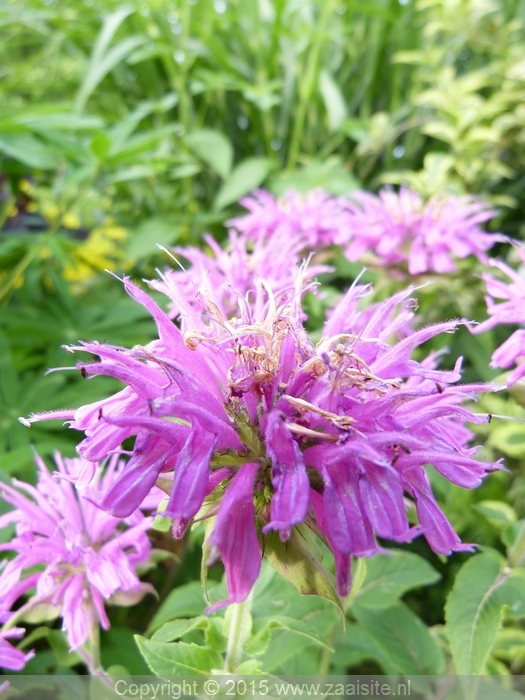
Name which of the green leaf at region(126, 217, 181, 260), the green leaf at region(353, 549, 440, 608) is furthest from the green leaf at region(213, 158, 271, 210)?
the green leaf at region(353, 549, 440, 608)

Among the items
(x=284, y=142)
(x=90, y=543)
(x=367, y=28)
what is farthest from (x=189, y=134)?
(x=90, y=543)

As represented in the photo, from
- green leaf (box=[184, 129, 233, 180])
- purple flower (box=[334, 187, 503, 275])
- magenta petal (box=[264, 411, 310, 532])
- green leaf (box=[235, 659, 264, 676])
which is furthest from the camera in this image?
green leaf (box=[184, 129, 233, 180])

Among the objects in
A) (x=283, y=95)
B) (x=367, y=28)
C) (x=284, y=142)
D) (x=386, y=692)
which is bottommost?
(x=386, y=692)

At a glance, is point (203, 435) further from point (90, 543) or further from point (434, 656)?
point (434, 656)

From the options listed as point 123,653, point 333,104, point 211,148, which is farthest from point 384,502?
point 333,104

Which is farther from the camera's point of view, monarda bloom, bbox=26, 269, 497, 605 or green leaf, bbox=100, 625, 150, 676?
green leaf, bbox=100, 625, 150, 676

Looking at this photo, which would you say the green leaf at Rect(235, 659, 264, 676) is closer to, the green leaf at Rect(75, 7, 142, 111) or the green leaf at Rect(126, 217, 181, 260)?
the green leaf at Rect(126, 217, 181, 260)
